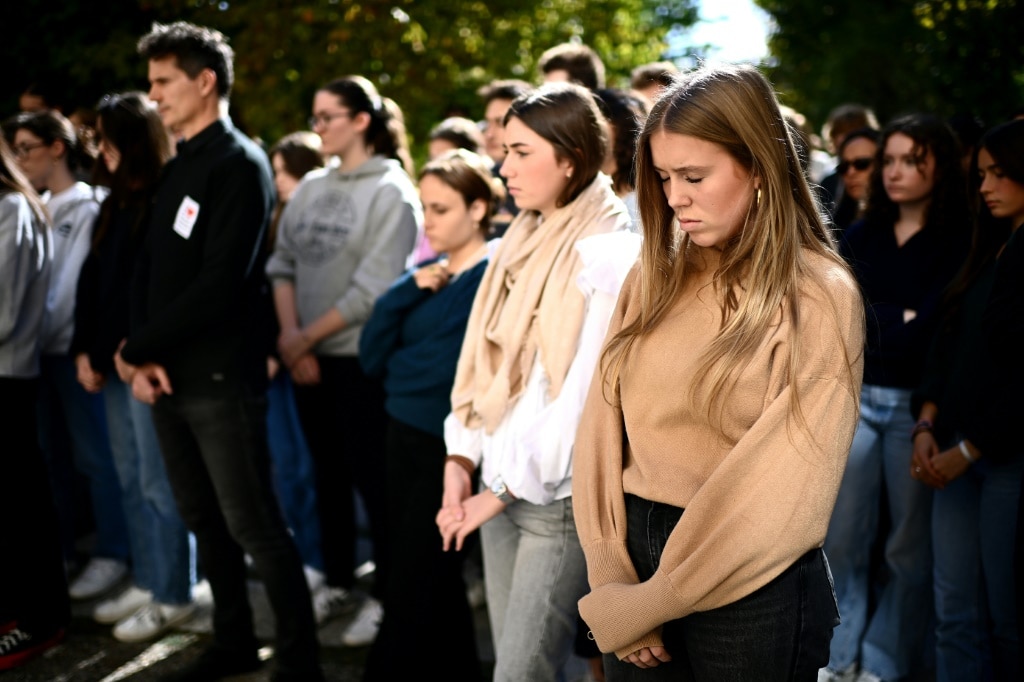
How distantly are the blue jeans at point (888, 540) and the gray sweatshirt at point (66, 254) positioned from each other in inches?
139

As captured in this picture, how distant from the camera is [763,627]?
1.90 m

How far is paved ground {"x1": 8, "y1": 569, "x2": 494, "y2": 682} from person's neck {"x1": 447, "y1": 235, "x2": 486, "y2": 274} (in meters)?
1.59

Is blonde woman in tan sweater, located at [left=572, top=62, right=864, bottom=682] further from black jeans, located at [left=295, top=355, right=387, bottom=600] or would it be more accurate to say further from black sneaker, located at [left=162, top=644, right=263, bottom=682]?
black jeans, located at [left=295, top=355, right=387, bottom=600]

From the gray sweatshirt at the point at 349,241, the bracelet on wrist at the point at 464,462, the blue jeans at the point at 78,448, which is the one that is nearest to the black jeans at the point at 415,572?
the bracelet on wrist at the point at 464,462

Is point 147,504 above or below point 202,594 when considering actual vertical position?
above

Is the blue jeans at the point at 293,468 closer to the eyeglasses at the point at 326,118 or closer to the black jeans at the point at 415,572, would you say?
the eyeglasses at the point at 326,118

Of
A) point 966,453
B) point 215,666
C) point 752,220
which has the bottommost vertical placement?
point 215,666

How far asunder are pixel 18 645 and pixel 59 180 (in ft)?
7.16

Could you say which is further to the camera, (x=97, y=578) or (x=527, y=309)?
(x=97, y=578)

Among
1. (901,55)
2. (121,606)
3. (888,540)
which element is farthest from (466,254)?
→ (901,55)

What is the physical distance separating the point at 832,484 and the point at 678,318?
0.44 metres

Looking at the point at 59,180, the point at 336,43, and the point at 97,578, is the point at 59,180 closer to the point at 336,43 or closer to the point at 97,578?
the point at 97,578

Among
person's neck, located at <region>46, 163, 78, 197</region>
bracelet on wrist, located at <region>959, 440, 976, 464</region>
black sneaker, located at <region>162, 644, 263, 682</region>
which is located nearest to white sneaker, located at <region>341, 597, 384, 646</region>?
black sneaker, located at <region>162, 644, 263, 682</region>

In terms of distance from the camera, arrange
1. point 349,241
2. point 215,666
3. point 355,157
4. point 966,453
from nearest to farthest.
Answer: point 966,453
point 215,666
point 349,241
point 355,157
